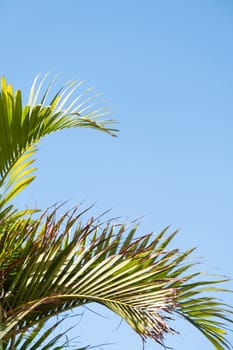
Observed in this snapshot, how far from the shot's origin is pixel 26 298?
4.14 metres

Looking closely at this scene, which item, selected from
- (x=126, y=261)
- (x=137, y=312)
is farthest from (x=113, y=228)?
(x=137, y=312)

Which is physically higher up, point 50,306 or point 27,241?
point 27,241

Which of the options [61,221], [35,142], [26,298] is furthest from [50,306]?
[35,142]

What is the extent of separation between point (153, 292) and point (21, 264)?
0.80m

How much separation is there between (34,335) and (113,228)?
2.56ft

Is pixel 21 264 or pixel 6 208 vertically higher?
pixel 6 208

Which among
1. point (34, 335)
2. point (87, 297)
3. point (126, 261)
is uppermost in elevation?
point (126, 261)

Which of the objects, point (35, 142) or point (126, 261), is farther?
point (35, 142)

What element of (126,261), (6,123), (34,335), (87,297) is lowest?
(34,335)

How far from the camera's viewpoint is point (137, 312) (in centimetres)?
390

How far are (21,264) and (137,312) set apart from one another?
30.2 inches

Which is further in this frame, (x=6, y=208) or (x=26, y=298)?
(x=6, y=208)

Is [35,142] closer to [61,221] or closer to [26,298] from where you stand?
[61,221]

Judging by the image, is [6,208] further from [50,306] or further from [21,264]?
[50,306]
